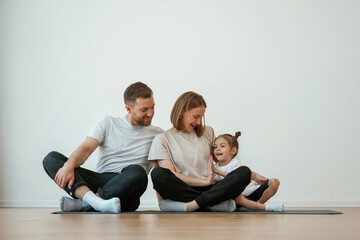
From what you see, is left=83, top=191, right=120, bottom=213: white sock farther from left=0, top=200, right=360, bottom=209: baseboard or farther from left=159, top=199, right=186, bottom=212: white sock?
left=0, top=200, right=360, bottom=209: baseboard

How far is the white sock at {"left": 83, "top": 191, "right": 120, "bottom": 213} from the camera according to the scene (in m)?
2.40

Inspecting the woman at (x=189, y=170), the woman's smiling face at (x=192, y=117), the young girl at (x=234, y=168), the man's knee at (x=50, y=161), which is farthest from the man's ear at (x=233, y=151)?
the man's knee at (x=50, y=161)

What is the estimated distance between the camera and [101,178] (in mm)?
2771

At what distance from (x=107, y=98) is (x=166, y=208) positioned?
1984 millimetres

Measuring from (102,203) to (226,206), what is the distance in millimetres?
602

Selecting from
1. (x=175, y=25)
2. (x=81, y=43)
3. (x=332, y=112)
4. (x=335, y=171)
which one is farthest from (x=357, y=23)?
(x=81, y=43)

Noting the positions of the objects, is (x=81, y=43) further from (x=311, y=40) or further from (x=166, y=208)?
(x=166, y=208)

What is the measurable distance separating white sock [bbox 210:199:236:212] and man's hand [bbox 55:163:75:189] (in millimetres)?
721

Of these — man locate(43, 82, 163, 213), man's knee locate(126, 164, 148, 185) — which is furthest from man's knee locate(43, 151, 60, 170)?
man's knee locate(126, 164, 148, 185)

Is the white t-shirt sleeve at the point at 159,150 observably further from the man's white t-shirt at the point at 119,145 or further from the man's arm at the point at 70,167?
the man's arm at the point at 70,167

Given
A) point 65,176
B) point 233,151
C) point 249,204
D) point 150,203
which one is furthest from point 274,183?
point 150,203

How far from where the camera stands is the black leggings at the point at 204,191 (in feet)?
8.27

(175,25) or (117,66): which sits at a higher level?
(175,25)

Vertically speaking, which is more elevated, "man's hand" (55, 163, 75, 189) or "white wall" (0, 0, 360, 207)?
"white wall" (0, 0, 360, 207)
